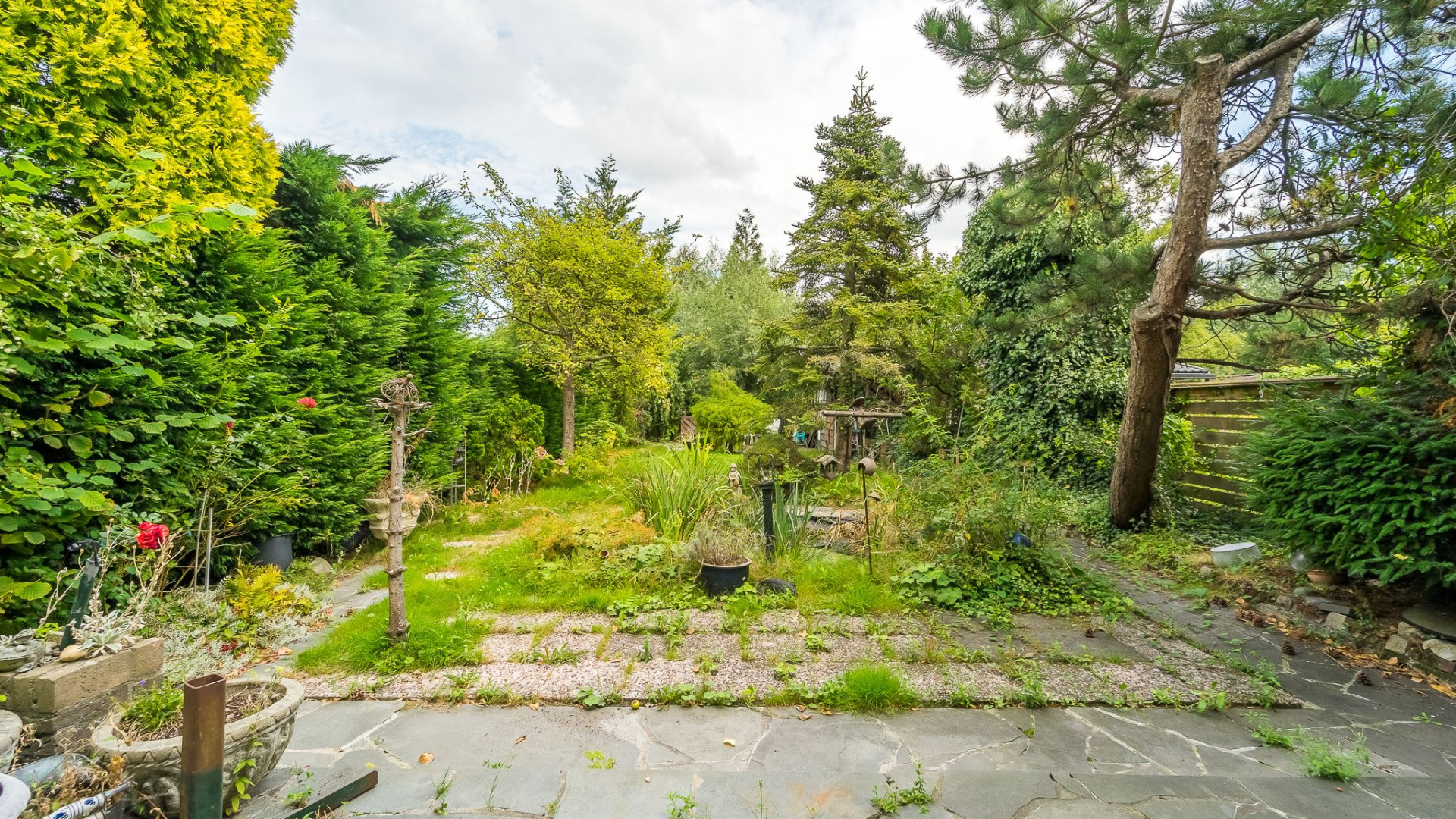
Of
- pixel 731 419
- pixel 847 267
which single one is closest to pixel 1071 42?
pixel 847 267

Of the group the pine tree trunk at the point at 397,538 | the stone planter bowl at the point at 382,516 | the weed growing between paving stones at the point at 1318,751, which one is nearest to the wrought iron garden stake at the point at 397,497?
the pine tree trunk at the point at 397,538

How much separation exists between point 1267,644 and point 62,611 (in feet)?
20.2

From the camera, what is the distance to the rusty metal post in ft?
4.03

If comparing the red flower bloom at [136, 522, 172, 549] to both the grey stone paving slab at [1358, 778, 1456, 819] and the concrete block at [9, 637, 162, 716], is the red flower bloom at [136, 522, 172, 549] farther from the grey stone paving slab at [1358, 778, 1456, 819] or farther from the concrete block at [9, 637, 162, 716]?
the grey stone paving slab at [1358, 778, 1456, 819]

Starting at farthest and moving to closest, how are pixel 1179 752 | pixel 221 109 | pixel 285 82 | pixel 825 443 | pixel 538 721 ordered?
pixel 825 443 < pixel 285 82 < pixel 221 109 < pixel 538 721 < pixel 1179 752

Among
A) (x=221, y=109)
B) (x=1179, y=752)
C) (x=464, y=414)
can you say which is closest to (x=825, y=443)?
(x=464, y=414)

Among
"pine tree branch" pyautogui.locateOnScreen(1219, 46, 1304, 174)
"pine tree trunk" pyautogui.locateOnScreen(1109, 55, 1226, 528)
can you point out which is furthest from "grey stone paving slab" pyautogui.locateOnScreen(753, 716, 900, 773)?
"pine tree branch" pyautogui.locateOnScreen(1219, 46, 1304, 174)

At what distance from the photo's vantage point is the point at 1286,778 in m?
1.94

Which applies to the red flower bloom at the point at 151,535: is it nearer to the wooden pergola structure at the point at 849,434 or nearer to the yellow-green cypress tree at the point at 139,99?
the yellow-green cypress tree at the point at 139,99

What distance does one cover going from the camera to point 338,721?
2221 mm

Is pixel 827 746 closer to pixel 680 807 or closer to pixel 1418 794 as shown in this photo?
pixel 680 807

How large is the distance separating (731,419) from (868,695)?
781 centimetres

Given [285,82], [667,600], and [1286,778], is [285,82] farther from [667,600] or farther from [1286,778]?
[1286,778]

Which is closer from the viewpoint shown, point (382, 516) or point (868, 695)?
point (868, 695)
